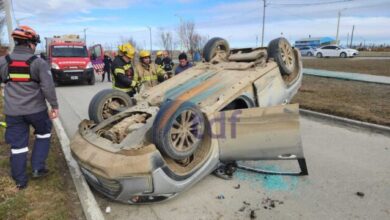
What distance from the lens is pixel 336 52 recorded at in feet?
123

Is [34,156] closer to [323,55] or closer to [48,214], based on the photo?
[48,214]

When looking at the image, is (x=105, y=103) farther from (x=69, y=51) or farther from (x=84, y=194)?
(x=69, y=51)

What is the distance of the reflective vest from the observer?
3.80 metres

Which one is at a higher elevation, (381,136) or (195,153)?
(195,153)

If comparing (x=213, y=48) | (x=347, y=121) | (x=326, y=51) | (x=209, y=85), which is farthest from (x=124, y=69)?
(x=326, y=51)

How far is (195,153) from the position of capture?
153 inches

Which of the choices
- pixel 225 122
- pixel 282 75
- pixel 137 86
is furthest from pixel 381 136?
pixel 137 86

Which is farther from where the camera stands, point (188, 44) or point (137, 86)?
point (188, 44)

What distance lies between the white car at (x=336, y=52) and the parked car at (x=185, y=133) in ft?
116

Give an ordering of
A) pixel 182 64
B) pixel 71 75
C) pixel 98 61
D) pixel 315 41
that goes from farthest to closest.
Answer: pixel 315 41, pixel 98 61, pixel 71 75, pixel 182 64

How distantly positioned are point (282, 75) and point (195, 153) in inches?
95.1

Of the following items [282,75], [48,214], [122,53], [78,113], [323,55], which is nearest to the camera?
[48,214]

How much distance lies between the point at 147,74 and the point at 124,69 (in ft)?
1.49

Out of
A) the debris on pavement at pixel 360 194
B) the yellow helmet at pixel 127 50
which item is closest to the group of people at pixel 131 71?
the yellow helmet at pixel 127 50
